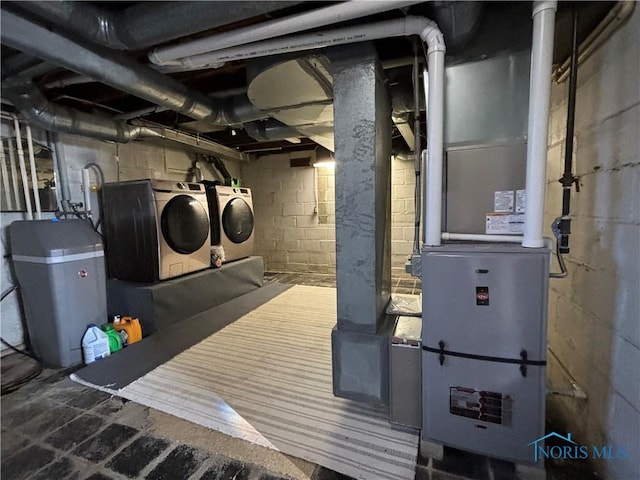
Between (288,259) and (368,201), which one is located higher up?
(368,201)

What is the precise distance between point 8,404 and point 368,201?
8.17 ft

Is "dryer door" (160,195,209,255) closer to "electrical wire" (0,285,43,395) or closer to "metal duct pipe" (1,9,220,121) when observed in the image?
"metal duct pipe" (1,9,220,121)

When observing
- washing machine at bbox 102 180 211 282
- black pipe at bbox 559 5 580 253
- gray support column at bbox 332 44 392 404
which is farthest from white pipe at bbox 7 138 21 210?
black pipe at bbox 559 5 580 253

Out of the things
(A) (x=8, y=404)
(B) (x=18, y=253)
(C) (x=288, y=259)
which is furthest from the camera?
(C) (x=288, y=259)

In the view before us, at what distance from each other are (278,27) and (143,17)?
0.62m

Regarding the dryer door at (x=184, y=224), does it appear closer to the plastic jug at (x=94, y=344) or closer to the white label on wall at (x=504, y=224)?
the plastic jug at (x=94, y=344)

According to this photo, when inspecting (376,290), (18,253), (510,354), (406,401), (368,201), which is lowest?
(406,401)

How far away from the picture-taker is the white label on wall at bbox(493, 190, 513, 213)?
1437 millimetres

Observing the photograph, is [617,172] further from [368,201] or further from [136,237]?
[136,237]

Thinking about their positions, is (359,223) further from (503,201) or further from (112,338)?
(112,338)

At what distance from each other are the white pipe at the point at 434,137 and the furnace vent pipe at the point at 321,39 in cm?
10

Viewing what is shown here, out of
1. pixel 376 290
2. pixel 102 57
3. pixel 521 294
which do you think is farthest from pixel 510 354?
pixel 102 57

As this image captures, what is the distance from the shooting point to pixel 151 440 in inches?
60.1

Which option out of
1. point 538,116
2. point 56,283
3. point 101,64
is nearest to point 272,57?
point 101,64
